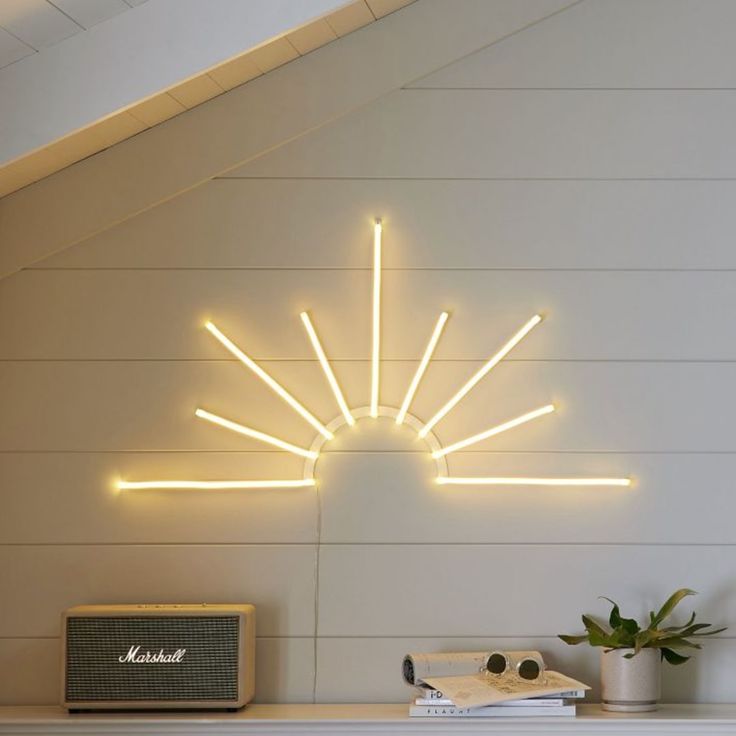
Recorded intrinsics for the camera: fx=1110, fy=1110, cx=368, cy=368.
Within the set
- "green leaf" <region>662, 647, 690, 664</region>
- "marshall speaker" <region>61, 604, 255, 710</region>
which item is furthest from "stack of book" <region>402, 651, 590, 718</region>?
"marshall speaker" <region>61, 604, 255, 710</region>

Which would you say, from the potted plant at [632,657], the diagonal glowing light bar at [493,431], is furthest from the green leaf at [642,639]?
the diagonal glowing light bar at [493,431]

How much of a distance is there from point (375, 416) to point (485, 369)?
13.0 inches

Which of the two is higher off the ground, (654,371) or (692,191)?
(692,191)

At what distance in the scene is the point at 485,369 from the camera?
3.07m

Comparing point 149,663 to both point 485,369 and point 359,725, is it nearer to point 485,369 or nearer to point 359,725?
point 359,725

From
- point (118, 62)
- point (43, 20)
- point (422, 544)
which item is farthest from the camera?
point (422, 544)

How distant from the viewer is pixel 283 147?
3.17 meters

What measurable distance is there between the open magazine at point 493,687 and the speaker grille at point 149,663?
0.51 m

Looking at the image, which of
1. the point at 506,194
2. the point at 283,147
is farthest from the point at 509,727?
the point at 283,147

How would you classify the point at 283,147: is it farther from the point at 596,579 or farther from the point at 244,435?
the point at 596,579

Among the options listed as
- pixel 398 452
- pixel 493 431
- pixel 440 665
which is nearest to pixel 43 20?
pixel 398 452

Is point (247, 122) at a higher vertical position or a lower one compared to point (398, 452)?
higher

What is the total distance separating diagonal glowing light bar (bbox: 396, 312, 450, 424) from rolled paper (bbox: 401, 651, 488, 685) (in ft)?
2.09

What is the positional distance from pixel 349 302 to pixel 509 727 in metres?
1.20
